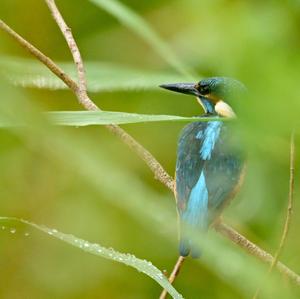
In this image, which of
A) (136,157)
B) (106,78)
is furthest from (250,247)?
(136,157)

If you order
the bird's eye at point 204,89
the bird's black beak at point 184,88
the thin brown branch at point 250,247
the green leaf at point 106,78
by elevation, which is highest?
the bird's eye at point 204,89

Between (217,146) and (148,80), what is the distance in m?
0.49

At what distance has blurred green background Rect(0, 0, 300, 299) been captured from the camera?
0.51 meters

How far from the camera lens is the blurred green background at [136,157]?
51cm

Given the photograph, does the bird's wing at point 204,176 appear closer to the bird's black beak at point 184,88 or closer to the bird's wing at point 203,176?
the bird's wing at point 203,176

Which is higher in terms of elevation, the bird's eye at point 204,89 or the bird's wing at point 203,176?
the bird's eye at point 204,89

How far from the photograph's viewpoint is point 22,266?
9.39 feet

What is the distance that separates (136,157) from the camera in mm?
3053

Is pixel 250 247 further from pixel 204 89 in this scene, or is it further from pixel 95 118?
pixel 204 89

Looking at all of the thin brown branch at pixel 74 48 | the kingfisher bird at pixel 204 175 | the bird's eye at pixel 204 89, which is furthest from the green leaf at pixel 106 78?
the bird's eye at pixel 204 89

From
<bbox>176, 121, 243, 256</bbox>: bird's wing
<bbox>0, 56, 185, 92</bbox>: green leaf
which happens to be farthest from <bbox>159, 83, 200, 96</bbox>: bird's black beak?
<bbox>0, 56, 185, 92</bbox>: green leaf

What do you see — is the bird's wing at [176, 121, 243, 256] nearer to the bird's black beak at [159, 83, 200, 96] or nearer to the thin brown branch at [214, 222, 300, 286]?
the thin brown branch at [214, 222, 300, 286]

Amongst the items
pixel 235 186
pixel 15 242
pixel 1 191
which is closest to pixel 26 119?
pixel 235 186

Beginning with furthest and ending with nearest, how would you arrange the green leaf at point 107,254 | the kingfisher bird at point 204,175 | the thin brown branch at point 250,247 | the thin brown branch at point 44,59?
the kingfisher bird at point 204,175 < the thin brown branch at point 44,59 < the thin brown branch at point 250,247 < the green leaf at point 107,254
